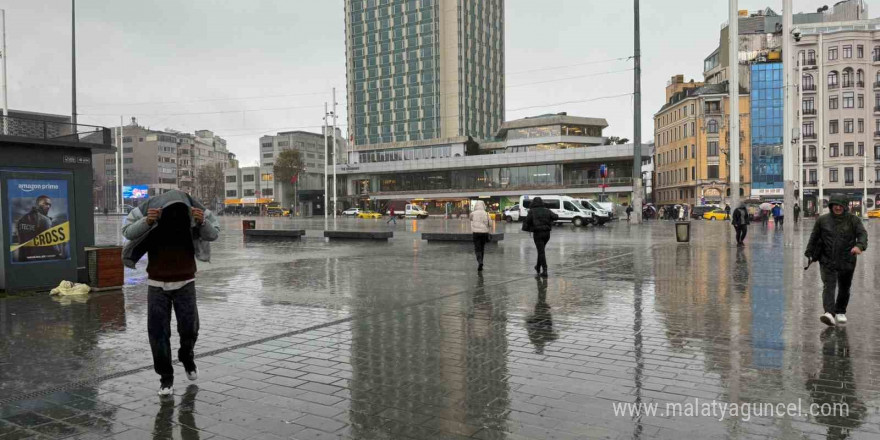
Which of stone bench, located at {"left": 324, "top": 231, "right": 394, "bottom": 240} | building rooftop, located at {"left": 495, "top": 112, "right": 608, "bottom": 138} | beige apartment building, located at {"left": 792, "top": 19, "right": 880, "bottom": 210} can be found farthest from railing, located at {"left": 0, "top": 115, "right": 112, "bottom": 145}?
building rooftop, located at {"left": 495, "top": 112, "right": 608, "bottom": 138}

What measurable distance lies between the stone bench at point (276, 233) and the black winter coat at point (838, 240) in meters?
21.9

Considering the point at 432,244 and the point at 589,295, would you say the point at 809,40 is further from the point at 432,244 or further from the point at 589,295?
the point at 589,295

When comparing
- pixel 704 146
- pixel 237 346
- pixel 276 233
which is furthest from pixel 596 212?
pixel 237 346

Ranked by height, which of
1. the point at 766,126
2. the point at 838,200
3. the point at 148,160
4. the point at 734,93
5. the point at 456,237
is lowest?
the point at 456,237

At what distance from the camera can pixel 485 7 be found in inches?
5074

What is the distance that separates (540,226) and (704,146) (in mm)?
69357

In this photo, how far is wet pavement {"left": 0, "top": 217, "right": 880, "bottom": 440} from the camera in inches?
159

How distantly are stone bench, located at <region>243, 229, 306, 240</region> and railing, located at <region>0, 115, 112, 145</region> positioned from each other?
50.0ft

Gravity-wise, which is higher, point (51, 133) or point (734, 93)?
point (734, 93)

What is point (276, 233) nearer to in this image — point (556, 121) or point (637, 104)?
point (637, 104)

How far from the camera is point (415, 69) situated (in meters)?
119

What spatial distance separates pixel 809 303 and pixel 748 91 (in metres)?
77.8

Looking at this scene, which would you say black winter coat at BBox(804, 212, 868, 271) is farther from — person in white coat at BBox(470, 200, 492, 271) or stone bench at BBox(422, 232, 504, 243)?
stone bench at BBox(422, 232, 504, 243)

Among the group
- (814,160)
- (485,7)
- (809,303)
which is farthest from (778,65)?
(809,303)
